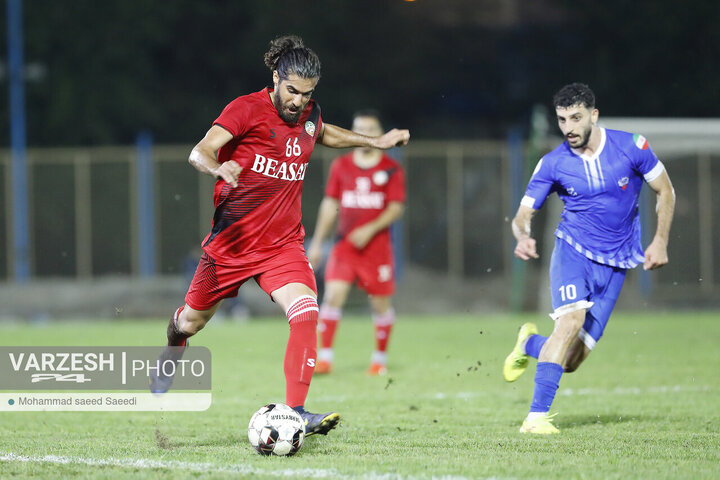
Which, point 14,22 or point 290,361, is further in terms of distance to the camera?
point 14,22

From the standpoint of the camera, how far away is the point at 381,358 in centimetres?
1016

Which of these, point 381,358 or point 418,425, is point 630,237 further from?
point 381,358

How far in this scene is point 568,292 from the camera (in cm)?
655

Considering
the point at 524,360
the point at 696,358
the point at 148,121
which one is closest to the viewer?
the point at 524,360

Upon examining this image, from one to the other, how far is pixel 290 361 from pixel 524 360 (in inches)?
78.4

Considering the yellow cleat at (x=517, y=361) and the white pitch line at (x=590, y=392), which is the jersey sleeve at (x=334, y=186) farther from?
the yellow cleat at (x=517, y=361)

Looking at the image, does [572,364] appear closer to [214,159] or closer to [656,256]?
[656,256]

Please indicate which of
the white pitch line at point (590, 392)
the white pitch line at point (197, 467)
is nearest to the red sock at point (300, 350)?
the white pitch line at point (197, 467)

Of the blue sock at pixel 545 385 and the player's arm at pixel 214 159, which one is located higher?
the player's arm at pixel 214 159

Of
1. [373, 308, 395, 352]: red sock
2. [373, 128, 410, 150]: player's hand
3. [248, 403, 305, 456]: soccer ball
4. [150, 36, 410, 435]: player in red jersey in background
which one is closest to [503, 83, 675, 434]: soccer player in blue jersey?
[373, 128, 410, 150]: player's hand

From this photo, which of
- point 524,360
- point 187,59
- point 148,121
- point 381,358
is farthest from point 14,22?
point 524,360

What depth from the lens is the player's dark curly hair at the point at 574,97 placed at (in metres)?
6.43

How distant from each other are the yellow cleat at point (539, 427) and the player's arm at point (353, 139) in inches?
75.2

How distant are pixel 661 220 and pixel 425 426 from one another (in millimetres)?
2033
